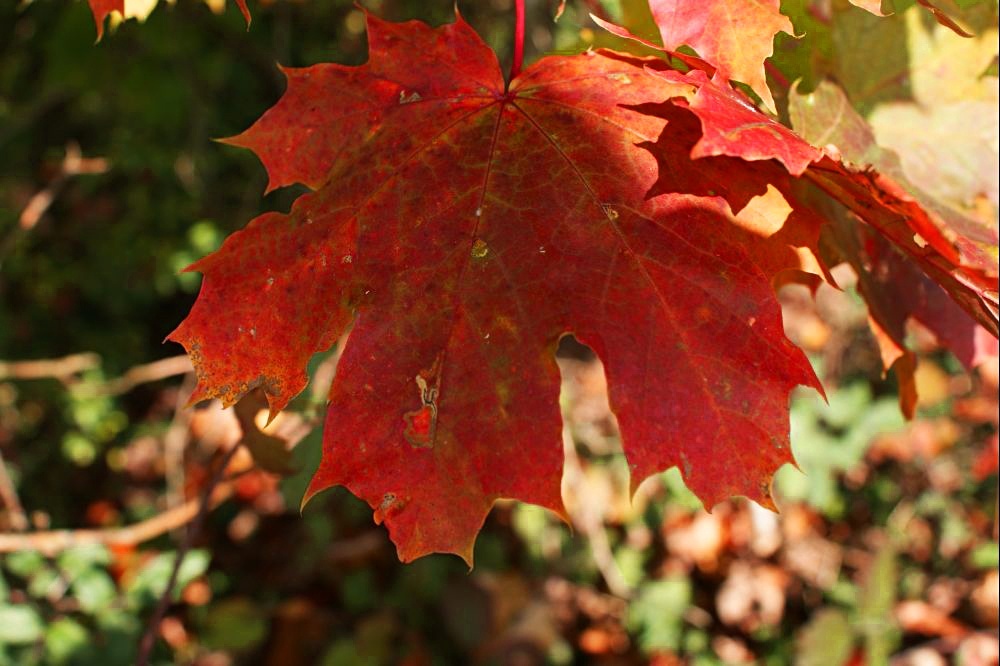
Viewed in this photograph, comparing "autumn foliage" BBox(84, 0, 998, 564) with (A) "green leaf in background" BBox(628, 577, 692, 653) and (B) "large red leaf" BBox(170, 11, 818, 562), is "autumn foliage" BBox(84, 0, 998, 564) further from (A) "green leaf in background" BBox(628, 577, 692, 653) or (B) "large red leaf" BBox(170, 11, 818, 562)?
(A) "green leaf in background" BBox(628, 577, 692, 653)

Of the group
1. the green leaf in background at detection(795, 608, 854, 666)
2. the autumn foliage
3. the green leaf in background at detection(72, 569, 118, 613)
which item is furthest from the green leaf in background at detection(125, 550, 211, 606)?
the green leaf in background at detection(795, 608, 854, 666)

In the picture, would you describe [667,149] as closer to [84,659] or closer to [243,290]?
[243,290]

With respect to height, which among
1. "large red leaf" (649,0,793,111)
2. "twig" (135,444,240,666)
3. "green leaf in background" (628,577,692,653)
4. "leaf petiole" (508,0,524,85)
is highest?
"large red leaf" (649,0,793,111)

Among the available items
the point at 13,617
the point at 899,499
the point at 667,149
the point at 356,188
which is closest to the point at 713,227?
the point at 667,149

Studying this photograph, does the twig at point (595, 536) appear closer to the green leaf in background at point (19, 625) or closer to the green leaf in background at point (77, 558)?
the green leaf in background at point (77, 558)

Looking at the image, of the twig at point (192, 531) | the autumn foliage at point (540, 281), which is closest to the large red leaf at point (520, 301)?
the autumn foliage at point (540, 281)

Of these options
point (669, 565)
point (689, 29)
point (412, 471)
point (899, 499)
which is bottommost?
point (669, 565)
